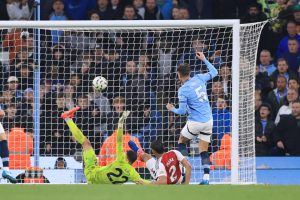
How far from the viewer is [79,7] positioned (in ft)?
65.2

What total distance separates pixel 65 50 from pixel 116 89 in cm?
99

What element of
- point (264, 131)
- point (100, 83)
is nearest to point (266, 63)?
point (264, 131)

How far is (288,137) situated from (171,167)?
3.20 m

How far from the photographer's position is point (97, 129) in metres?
17.2

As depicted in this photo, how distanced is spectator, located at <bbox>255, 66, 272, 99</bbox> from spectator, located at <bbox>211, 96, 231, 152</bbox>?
187cm

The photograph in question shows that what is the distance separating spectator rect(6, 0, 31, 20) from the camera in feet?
64.7

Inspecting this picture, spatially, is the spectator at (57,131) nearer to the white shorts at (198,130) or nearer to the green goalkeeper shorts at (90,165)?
the green goalkeeper shorts at (90,165)

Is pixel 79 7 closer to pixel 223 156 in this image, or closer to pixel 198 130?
pixel 223 156

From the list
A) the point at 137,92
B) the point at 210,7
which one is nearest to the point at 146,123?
the point at 137,92

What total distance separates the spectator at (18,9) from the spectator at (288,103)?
175 inches

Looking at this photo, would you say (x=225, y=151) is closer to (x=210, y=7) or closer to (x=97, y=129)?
(x=97, y=129)

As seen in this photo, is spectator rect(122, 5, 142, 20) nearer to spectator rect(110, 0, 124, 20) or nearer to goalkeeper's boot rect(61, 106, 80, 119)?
spectator rect(110, 0, 124, 20)

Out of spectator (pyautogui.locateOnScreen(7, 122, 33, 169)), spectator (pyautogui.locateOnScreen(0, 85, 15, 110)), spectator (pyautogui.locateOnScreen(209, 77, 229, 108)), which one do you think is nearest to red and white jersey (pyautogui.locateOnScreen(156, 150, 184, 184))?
spectator (pyautogui.locateOnScreen(209, 77, 229, 108))

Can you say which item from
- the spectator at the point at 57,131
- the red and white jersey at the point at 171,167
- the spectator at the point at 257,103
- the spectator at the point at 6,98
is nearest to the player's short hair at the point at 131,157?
the red and white jersey at the point at 171,167
